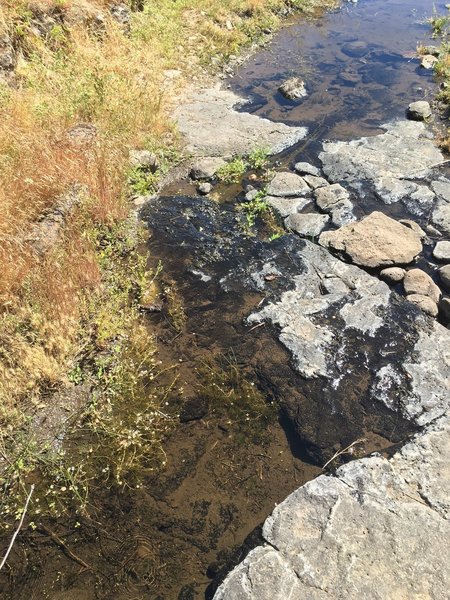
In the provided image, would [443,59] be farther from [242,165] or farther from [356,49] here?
[242,165]

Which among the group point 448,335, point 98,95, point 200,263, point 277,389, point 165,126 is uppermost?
point 98,95

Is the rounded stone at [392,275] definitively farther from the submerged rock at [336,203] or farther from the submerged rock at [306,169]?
the submerged rock at [306,169]

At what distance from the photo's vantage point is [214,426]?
3580 mm

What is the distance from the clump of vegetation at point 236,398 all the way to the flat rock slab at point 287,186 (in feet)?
10.0

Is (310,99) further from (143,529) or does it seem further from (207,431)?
(143,529)

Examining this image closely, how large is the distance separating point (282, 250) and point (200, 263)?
94 cm

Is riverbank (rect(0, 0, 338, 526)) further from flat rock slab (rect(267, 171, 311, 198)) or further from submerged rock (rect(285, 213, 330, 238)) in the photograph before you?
submerged rock (rect(285, 213, 330, 238))

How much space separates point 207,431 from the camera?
3.55 metres

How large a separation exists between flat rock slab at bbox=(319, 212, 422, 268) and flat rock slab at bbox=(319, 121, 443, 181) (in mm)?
1391

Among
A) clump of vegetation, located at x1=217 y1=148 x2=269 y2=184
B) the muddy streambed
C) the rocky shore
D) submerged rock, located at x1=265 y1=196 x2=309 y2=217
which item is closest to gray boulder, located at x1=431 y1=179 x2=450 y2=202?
the rocky shore

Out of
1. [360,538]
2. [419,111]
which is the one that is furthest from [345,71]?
[360,538]

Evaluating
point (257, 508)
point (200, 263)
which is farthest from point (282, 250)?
point (257, 508)

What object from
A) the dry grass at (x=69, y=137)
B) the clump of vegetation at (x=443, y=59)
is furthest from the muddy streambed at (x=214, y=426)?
the clump of vegetation at (x=443, y=59)

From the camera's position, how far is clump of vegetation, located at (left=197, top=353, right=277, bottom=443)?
140 inches
